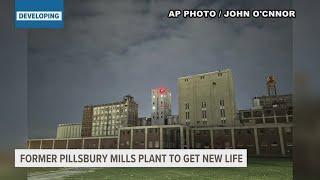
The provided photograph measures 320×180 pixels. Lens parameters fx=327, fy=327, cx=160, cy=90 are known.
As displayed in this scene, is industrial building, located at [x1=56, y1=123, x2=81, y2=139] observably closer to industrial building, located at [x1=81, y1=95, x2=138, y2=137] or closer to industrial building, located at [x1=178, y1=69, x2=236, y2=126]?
industrial building, located at [x1=81, y1=95, x2=138, y2=137]

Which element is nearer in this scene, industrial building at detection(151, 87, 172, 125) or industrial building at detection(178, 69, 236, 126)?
industrial building at detection(151, 87, 172, 125)

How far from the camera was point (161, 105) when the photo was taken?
826 cm

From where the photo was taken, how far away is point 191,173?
268 inches

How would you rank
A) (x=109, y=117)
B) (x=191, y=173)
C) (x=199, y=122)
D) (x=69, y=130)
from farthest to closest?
(x=199, y=122) → (x=109, y=117) → (x=69, y=130) → (x=191, y=173)

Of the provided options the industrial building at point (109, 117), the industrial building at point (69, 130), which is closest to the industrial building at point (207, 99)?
the industrial building at point (109, 117)

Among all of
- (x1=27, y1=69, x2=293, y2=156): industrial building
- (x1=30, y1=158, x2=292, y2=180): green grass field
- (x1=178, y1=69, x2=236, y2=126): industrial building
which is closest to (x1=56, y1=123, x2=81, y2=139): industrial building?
(x1=27, y1=69, x2=293, y2=156): industrial building

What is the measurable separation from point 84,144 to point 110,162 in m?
0.93

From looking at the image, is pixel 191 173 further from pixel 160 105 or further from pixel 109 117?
pixel 109 117

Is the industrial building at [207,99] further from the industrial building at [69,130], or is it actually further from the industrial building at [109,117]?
the industrial building at [69,130]

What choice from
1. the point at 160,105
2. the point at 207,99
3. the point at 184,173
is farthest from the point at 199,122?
the point at 184,173

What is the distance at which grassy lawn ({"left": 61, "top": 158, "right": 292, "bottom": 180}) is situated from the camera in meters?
6.64

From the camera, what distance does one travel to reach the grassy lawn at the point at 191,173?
664 centimetres

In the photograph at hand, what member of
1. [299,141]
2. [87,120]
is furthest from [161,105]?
[299,141]

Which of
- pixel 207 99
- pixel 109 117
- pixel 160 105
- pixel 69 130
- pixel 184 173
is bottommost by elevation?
pixel 184 173
